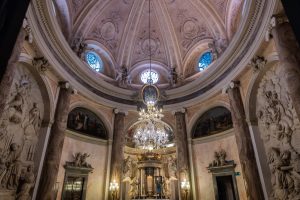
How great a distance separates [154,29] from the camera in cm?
1692

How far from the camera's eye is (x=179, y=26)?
16.3 meters

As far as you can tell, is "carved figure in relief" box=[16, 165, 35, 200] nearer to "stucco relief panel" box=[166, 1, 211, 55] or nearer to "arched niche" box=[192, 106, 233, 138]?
"arched niche" box=[192, 106, 233, 138]

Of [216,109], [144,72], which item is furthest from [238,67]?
[144,72]

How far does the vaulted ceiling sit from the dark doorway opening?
810 centimetres

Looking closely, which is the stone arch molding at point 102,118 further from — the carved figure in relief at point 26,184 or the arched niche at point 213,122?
the arched niche at point 213,122

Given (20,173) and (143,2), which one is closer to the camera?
(20,173)

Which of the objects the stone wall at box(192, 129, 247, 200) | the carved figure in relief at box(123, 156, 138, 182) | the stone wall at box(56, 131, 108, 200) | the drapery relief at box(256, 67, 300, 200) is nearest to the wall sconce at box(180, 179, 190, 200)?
the stone wall at box(192, 129, 247, 200)

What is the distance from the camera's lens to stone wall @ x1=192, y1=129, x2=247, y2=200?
12.2 m

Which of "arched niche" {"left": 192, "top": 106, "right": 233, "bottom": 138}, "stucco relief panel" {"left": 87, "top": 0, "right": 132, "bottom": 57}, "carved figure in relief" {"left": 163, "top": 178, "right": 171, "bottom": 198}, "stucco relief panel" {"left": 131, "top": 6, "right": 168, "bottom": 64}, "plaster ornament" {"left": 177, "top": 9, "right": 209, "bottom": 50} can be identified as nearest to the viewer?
"arched niche" {"left": 192, "top": 106, "right": 233, "bottom": 138}

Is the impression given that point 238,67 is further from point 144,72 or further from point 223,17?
point 144,72

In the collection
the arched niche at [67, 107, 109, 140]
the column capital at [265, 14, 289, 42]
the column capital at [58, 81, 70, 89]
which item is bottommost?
the arched niche at [67, 107, 109, 140]

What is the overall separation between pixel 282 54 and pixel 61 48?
34.3ft

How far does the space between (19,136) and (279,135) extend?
10.8 metres

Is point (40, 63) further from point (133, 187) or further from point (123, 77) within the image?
point (133, 187)
